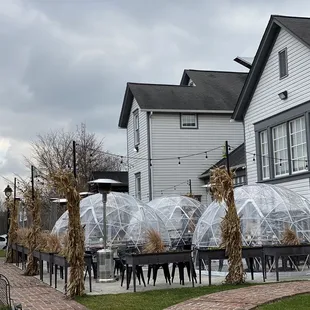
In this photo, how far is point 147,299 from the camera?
10648mm

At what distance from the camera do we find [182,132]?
89.8 feet

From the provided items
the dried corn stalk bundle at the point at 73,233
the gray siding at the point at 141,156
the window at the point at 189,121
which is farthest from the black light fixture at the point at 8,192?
the dried corn stalk bundle at the point at 73,233

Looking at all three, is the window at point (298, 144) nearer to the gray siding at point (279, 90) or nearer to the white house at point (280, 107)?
the white house at point (280, 107)

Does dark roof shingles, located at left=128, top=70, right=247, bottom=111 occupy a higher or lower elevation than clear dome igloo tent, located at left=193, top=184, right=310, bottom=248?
higher

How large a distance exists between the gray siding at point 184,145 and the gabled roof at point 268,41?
609 cm

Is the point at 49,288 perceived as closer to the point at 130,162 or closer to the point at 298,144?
the point at 298,144

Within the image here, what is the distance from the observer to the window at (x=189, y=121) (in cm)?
2741

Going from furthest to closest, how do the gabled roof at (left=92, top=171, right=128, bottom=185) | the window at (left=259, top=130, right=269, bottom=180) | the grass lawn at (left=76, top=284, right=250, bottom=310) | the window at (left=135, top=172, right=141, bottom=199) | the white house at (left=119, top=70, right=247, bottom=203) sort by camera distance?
the gabled roof at (left=92, top=171, right=128, bottom=185) → the window at (left=135, top=172, right=141, bottom=199) → the white house at (left=119, top=70, right=247, bottom=203) → the window at (left=259, top=130, right=269, bottom=180) → the grass lawn at (left=76, top=284, right=250, bottom=310)

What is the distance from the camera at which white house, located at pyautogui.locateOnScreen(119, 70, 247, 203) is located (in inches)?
1054

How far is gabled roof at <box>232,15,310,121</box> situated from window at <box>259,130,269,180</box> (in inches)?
64.5

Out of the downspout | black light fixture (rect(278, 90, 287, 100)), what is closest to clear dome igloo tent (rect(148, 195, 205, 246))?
the downspout

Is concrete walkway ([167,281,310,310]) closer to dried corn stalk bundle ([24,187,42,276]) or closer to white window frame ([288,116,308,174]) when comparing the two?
white window frame ([288,116,308,174])

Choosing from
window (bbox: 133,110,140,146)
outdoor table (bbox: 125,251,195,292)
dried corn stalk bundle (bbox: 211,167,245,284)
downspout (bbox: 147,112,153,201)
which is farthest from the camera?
window (bbox: 133,110,140,146)

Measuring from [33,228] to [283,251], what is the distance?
8004 millimetres
